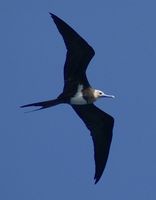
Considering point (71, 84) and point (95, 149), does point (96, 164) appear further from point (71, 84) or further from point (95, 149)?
point (71, 84)

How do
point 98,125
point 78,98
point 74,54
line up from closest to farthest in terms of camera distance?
1. point 74,54
2. point 78,98
3. point 98,125

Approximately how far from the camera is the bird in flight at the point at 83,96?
9750mm

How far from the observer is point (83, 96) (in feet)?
33.6

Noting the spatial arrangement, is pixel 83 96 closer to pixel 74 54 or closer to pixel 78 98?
pixel 78 98

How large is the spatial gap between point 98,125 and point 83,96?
2.04ft

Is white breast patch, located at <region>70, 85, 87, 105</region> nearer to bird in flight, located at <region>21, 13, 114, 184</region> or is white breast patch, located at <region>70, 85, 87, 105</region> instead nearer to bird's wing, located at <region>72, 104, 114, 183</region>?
bird in flight, located at <region>21, 13, 114, 184</region>

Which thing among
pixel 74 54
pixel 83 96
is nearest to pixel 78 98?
pixel 83 96

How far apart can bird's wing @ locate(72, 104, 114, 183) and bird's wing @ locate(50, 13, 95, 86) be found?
0.54m

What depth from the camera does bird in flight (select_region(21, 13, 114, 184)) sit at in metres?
9.75

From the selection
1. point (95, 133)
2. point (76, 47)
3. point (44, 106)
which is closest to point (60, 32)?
point (76, 47)

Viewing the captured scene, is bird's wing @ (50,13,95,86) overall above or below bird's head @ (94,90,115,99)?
above

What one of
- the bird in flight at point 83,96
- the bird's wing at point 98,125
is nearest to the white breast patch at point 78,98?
the bird in flight at point 83,96

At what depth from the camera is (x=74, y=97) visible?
10.2 meters

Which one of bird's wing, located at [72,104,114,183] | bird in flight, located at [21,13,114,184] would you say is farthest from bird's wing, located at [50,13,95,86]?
bird's wing, located at [72,104,114,183]
